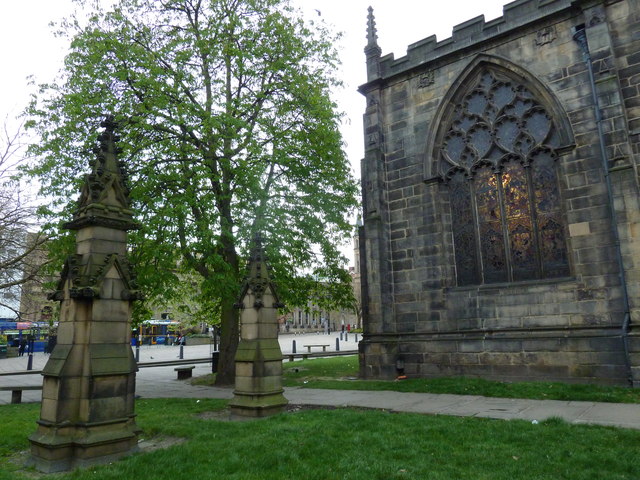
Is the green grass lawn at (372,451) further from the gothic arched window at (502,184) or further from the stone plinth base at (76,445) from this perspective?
the gothic arched window at (502,184)

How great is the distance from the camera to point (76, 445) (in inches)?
249

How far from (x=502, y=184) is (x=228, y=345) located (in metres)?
9.82

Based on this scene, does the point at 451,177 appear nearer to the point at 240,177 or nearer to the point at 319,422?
the point at 240,177

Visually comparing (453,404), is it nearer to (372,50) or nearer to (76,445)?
(76,445)

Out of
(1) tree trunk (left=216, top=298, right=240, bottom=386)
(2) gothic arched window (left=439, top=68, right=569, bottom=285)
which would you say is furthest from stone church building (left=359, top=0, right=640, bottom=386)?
(1) tree trunk (left=216, top=298, right=240, bottom=386)

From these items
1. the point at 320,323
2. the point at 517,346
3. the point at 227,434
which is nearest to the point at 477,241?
the point at 517,346

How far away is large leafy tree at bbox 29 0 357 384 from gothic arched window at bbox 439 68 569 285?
4083 mm

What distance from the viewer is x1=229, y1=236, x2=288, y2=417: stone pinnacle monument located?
9336 mm

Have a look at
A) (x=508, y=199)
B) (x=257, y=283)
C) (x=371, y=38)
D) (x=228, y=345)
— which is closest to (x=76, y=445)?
(x=257, y=283)

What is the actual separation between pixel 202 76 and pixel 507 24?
9.67 meters

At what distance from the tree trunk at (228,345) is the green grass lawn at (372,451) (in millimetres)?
7080

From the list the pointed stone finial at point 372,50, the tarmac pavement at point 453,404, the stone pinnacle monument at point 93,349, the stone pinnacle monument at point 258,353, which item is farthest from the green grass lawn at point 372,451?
the pointed stone finial at point 372,50

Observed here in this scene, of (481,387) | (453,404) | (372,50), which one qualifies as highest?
(372,50)

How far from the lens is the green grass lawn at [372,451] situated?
531 centimetres
